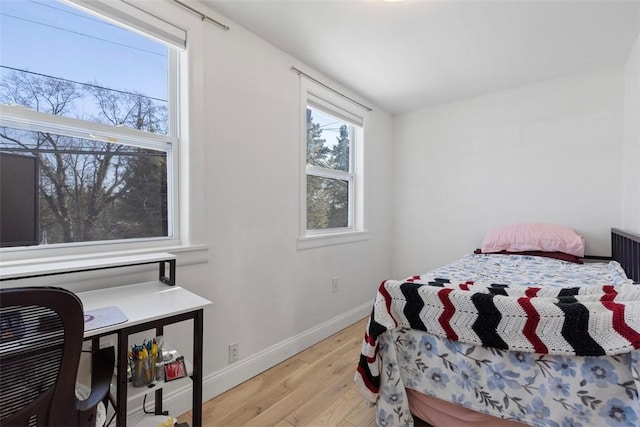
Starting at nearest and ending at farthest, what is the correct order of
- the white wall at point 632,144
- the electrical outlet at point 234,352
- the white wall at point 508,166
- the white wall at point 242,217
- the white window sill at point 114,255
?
the white window sill at point 114,255 → the white wall at point 242,217 → the electrical outlet at point 234,352 → the white wall at point 632,144 → the white wall at point 508,166

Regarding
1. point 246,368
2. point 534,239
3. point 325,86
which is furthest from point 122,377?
point 534,239

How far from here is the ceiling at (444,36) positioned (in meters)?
1.79

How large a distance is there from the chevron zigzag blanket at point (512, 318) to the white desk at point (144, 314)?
772 millimetres

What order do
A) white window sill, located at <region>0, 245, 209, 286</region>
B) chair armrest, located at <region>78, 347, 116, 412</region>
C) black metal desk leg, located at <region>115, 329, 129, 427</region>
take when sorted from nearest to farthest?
chair armrest, located at <region>78, 347, 116, 412</region> → black metal desk leg, located at <region>115, 329, 129, 427</region> → white window sill, located at <region>0, 245, 209, 286</region>

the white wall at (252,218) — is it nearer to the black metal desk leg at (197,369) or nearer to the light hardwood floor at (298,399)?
the light hardwood floor at (298,399)

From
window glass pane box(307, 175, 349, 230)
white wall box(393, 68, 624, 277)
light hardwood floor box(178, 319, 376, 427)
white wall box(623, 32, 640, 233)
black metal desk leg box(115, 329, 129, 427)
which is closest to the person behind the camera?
black metal desk leg box(115, 329, 129, 427)

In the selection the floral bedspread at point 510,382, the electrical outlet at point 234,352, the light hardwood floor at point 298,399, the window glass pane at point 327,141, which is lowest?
the light hardwood floor at point 298,399

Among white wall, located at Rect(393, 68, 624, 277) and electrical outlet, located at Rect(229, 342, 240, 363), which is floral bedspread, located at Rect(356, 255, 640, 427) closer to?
electrical outlet, located at Rect(229, 342, 240, 363)

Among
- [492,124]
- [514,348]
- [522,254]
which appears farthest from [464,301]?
[492,124]

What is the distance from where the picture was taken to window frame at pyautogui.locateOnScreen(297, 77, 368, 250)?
2467mm

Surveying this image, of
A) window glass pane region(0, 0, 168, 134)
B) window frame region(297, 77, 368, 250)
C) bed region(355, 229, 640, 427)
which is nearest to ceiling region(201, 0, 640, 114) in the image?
window frame region(297, 77, 368, 250)

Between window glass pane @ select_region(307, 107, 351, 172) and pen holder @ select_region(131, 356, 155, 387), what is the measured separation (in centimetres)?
189

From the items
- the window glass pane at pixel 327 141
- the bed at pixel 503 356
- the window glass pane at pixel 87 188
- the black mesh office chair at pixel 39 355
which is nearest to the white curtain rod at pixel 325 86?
the window glass pane at pixel 327 141

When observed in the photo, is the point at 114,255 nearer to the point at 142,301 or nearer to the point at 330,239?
the point at 142,301
